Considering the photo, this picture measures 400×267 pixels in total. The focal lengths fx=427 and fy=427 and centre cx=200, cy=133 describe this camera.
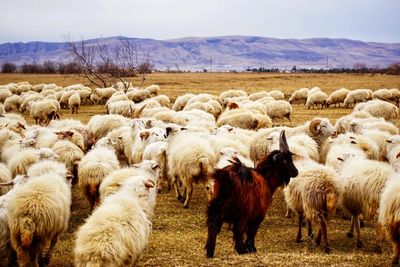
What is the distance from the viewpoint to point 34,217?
611 cm

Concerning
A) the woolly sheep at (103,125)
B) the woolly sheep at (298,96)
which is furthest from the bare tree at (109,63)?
the woolly sheep at (103,125)

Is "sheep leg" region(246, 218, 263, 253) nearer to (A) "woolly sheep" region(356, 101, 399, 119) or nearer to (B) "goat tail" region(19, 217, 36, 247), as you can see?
(B) "goat tail" region(19, 217, 36, 247)

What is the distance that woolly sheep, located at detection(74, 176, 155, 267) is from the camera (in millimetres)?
5230

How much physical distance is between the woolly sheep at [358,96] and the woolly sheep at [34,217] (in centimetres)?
2790

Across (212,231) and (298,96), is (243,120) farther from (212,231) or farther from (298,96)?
(298,96)

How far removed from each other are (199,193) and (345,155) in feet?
13.7

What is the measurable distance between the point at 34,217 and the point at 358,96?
93.8 feet

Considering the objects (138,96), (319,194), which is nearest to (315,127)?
(319,194)

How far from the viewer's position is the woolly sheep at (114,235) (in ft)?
17.2

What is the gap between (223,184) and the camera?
651 cm

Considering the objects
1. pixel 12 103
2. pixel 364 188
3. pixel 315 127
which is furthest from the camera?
pixel 12 103

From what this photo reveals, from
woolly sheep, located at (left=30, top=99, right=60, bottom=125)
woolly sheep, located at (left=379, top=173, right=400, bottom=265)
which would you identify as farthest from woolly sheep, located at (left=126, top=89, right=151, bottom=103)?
woolly sheep, located at (left=379, top=173, right=400, bottom=265)

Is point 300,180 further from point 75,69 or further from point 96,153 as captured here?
point 75,69

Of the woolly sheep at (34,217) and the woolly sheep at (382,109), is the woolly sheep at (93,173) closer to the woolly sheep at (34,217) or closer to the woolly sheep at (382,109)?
the woolly sheep at (34,217)
